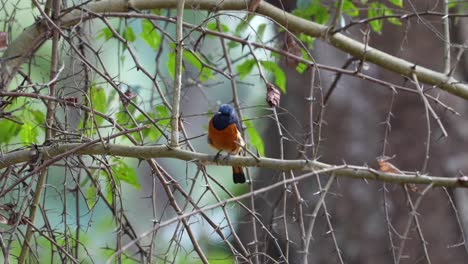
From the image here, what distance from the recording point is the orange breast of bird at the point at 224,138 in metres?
4.00

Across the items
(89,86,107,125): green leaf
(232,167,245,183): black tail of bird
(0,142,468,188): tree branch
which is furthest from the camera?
(232,167,245,183): black tail of bird

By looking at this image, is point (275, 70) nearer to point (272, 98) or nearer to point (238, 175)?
point (238, 175)

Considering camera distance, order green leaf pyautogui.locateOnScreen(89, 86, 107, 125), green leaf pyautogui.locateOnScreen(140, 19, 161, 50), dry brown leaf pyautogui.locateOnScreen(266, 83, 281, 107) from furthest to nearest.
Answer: green leaf pyautogui.locateOnScreen(140, 19, 161, 50)
green leaf pyautogui.locateOnScreen(89, 86, 107, 125)
dry brown leaf pyautogui.locateOnScreen(266, 83, 281, 107)

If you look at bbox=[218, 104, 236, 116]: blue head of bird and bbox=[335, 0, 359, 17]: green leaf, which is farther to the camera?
bbox=[335, 0, 359, 17]: green leaf

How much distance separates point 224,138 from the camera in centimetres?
404

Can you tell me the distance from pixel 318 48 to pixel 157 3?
8.34 feet

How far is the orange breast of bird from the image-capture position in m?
4.00

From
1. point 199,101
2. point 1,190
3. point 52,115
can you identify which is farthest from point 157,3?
point 199,101

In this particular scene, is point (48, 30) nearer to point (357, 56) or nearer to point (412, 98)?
point (357, 56)

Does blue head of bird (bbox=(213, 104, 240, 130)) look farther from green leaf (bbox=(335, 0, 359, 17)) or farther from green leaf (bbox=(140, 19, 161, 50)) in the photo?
green leaf (bbox=(335, 0, 359, 17))

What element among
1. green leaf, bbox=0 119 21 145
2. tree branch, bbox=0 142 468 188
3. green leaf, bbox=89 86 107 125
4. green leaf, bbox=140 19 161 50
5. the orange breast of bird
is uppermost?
green leaf, bbox=140 19 161 50

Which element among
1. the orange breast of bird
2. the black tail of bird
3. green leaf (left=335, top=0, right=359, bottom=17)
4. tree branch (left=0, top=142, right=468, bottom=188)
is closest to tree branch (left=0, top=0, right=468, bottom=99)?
green leaf (left=335, top=0, right=359, bottom=17)

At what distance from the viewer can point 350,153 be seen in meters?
5.92

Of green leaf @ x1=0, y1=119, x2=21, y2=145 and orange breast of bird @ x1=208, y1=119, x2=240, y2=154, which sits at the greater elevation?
green leaf @ x1=0, y1=119, x2=21, y2=145
